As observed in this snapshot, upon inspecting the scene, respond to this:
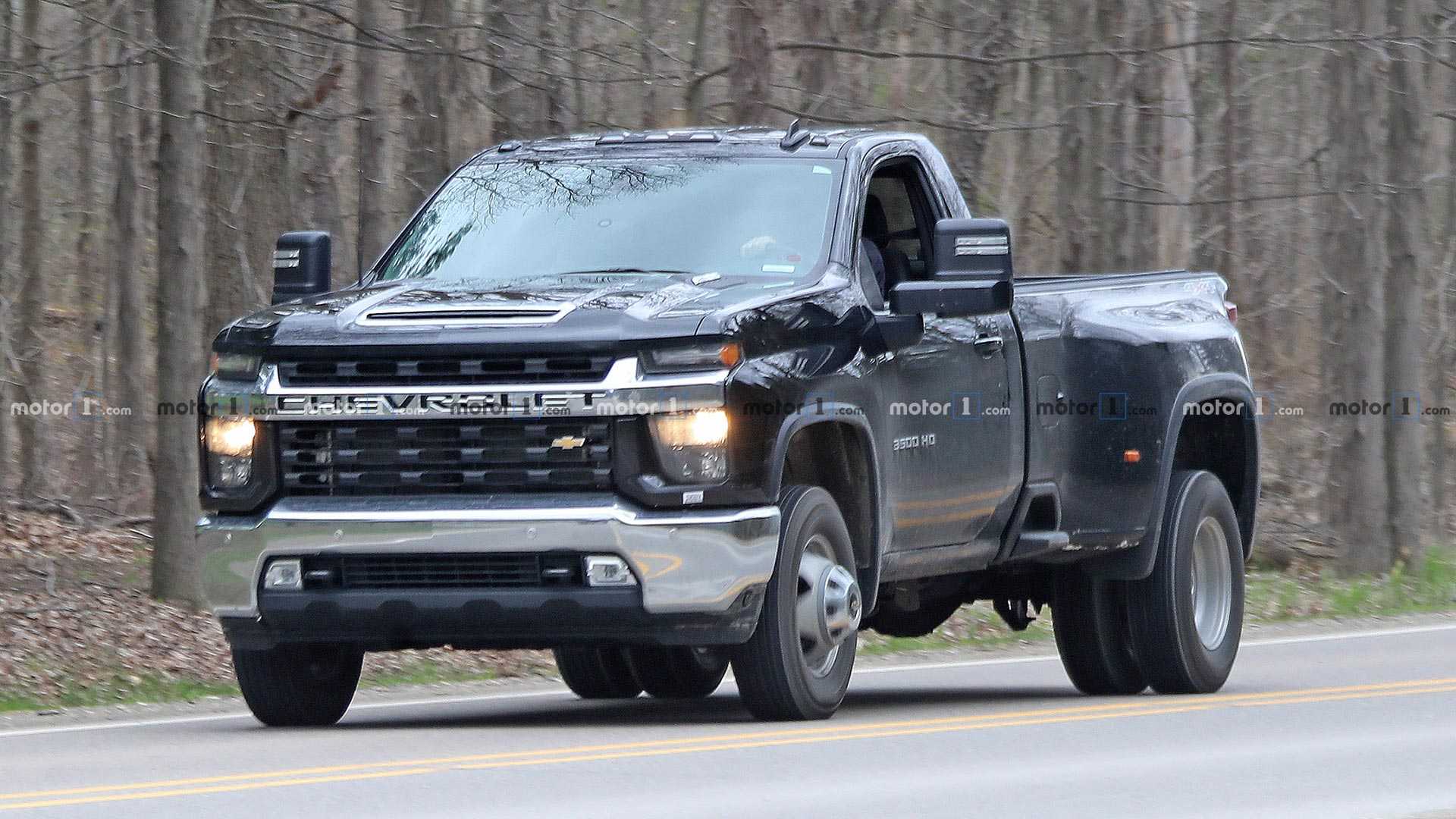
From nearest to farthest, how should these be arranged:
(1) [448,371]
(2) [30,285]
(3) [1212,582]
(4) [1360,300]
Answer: (1) [448,371]
(3) [1212,582]
(4) [1360,300]
(2) [30,285]

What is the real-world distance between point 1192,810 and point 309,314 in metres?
3.79

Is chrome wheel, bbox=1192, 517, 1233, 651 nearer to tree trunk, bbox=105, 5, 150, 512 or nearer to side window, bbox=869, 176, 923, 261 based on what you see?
side window, bbox=869, 176, 923, 261

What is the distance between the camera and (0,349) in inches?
829

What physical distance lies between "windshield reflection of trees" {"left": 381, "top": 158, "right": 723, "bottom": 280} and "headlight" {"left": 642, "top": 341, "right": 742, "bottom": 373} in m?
1.67

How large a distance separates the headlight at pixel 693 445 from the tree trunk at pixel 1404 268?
45.1ft

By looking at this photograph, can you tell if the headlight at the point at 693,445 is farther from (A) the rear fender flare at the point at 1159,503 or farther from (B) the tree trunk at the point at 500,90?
(B) the tree trunk at the point at 500,90

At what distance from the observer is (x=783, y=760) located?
7.98 meters

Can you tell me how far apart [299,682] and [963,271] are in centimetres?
316

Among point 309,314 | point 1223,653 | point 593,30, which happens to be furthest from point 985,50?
point 309,314

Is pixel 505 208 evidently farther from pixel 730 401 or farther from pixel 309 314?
pixel 730 401

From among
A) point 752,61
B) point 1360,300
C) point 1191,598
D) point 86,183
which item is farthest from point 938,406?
point 86,183

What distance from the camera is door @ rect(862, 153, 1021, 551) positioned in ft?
31.3

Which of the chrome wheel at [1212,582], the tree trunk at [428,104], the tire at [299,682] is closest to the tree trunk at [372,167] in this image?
the tree trunk at [428,104]

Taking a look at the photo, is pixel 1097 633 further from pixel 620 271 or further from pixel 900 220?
pixel 620 271
